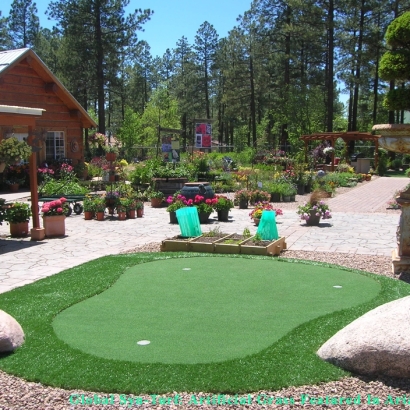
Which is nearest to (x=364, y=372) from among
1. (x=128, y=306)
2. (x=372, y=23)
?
(x=128, y=306)

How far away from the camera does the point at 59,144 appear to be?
21.2 meters

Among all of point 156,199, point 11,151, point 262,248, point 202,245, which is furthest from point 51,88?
point 262,248

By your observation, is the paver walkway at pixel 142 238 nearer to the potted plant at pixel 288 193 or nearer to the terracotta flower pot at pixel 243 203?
the terracotta flower pot at pixel 243 203

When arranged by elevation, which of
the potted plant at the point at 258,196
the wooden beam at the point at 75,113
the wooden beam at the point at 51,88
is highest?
the wooden beam at the point at 51,88

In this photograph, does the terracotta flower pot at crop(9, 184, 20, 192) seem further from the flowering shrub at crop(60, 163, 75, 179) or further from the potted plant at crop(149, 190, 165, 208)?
the potted plant at crop(149, 190, 165, 208)

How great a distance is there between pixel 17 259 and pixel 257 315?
15.6 ft

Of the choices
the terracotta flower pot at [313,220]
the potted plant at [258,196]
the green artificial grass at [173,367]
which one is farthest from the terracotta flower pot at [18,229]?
the potted plant at [258,196]

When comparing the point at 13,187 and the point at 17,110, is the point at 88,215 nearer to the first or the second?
the point at 17,110

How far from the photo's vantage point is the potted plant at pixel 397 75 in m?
6.80

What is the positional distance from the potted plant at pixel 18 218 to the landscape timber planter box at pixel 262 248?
458cm

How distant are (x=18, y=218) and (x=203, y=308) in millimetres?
6301

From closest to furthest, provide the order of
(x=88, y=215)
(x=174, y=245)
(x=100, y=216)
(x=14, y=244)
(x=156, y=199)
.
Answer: (x=174, y=245) → (x=14, y=244) → (x=100, y=216) → (x=88, y=215) → (x=156, y=199)

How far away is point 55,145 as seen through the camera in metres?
21.0

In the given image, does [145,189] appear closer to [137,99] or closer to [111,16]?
[111,16]
